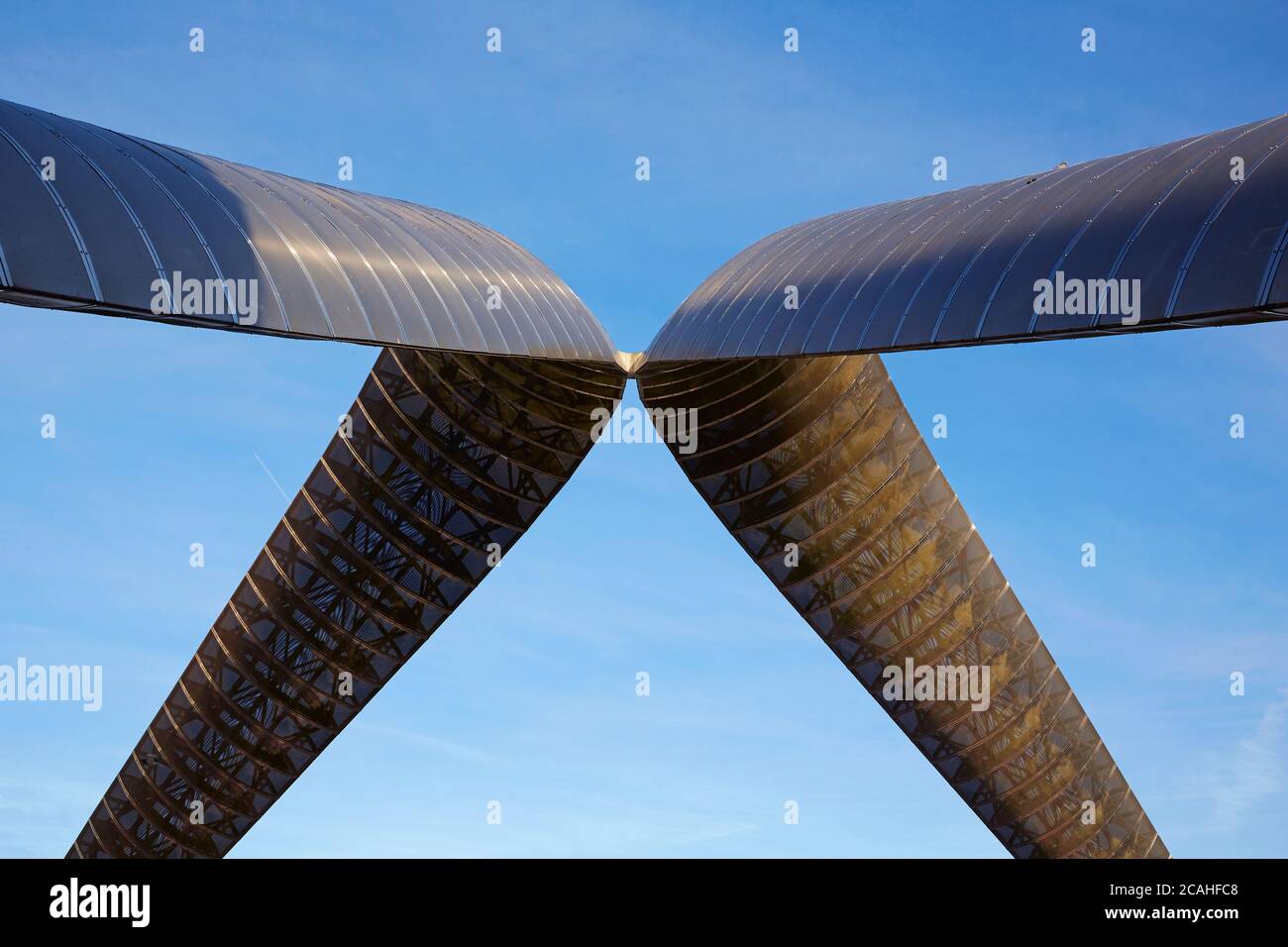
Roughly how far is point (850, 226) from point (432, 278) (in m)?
7.92

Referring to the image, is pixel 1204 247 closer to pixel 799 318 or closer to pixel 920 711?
pixel 799 318

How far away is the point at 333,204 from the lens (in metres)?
21.9

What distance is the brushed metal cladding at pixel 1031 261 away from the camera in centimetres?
1547

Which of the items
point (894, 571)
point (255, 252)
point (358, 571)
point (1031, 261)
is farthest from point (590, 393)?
point (1031, 261)

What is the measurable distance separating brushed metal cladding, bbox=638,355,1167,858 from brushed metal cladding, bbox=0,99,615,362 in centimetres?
481

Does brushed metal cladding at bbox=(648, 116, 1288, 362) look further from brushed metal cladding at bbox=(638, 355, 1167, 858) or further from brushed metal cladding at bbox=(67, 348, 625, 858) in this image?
brushed metal cladding at bbox=(67, 348, 625, 858)

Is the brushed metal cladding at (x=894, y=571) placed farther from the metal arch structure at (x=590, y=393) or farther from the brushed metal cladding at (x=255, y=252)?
the brushed metal cladding at (x=255, y=252)

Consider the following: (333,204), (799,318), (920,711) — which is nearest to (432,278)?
(333,204)

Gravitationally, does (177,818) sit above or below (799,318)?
below

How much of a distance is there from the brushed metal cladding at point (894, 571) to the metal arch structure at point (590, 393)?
0.08m

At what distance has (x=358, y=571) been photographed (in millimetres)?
34031

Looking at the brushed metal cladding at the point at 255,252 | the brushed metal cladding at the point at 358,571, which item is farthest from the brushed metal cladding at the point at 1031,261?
the brushed metal cladding at the point at 358,571
